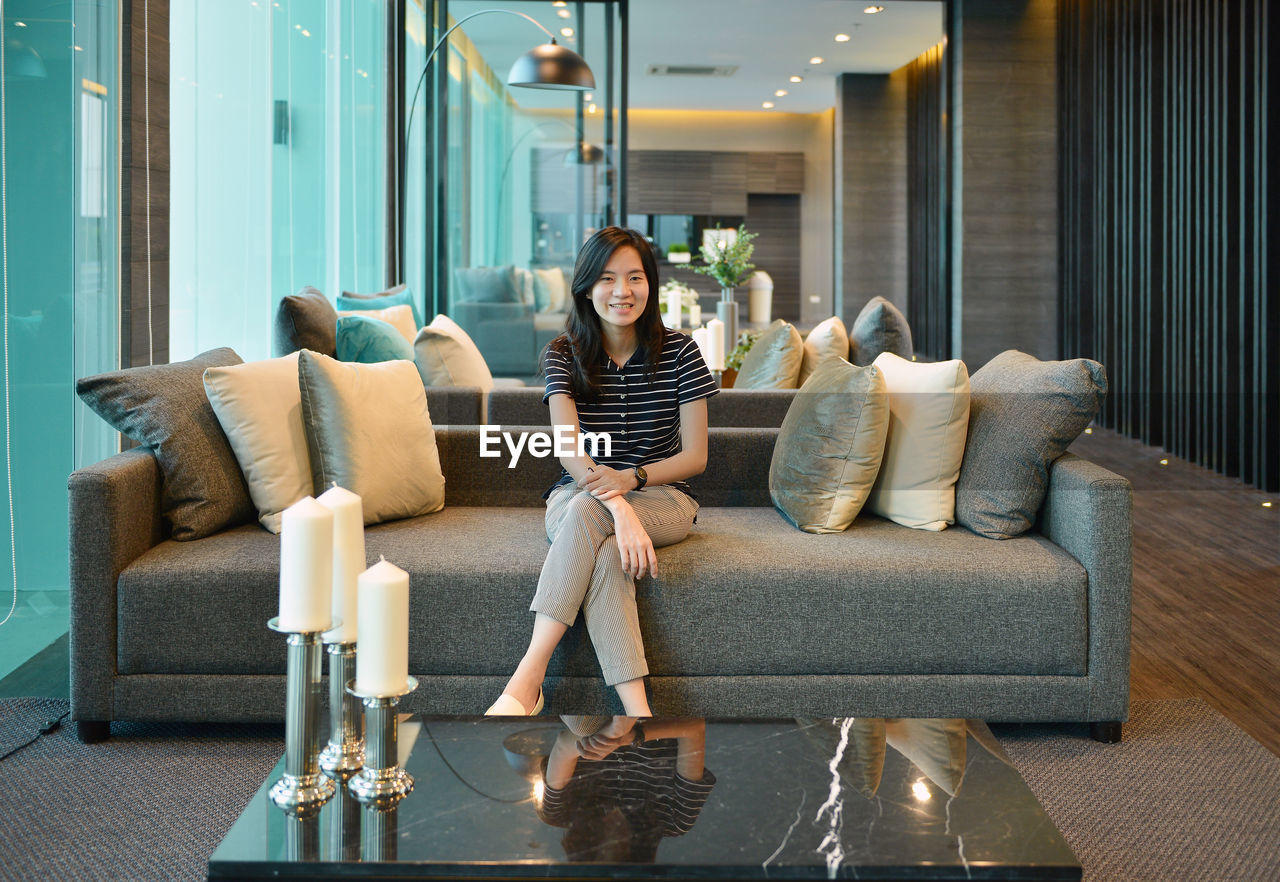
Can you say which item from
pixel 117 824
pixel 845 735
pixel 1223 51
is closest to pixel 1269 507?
pixel 1223 51

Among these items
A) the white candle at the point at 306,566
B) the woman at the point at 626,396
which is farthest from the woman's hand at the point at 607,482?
the white candle at the point at 306,566

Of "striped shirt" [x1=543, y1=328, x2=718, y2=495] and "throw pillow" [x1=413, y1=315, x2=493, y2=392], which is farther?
"throw pillow" [x1=413, y1=315, x2=493, y2=392]

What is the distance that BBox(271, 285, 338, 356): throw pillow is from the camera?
343cm

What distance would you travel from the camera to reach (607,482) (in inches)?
94.1

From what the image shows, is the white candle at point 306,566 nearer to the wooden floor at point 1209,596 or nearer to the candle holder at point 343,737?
the candle holder at point 343,737

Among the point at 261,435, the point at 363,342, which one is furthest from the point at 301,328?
the point at 261,435

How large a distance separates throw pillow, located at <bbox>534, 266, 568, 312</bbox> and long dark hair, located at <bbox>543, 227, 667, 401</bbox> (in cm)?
480

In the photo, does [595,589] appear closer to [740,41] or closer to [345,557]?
[345,557]

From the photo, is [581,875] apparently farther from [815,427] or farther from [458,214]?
[458,214]

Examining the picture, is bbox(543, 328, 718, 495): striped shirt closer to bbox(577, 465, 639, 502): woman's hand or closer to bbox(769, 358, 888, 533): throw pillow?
bbox(577, 465, 639, 502): woman's hand

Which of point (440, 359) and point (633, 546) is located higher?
point (440, 359)

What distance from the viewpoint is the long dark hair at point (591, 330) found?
8.36 feet

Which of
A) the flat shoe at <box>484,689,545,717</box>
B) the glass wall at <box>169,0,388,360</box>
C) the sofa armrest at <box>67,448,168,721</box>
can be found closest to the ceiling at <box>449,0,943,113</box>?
the glass wall at <box>169,0,388,360</box>

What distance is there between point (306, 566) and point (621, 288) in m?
1.37
